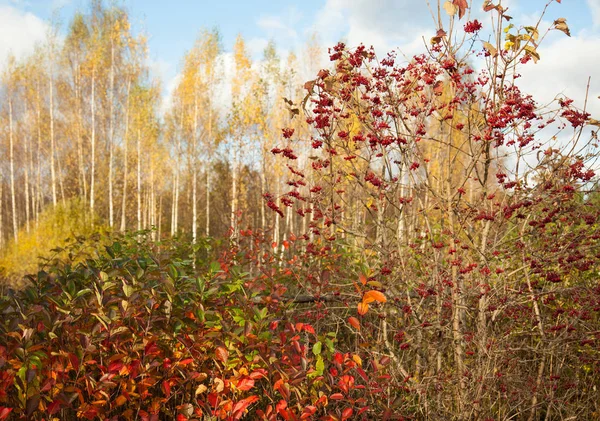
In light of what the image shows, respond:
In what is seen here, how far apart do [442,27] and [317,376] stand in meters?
2.46

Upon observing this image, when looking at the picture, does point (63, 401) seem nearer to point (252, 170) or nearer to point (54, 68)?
point (252, 170)

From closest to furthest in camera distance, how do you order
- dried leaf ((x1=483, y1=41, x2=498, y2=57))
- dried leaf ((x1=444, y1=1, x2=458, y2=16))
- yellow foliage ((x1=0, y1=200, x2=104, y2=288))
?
dried leaf ((x1=444, y1=1, x2=458, y2=16)), dried leaf ((x1=483, y1=41, x2=498, y2=57)), yellow foliage ((x1=0, y1=200, x2=104, y2=288))

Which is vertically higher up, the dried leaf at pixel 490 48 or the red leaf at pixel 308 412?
the dried leaf at pixel 490 48

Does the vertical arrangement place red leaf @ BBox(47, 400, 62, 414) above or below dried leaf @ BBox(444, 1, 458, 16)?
below

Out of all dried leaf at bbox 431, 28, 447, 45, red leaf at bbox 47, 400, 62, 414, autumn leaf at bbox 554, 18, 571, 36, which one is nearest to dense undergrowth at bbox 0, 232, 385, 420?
red leaf at bbox 47, 400, 62, 414

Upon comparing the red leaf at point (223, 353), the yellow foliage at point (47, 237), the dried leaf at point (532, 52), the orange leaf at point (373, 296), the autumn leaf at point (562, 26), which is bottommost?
the yellow foliage at point (47, 237)

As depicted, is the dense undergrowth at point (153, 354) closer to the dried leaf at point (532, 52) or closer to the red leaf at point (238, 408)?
the red leaf at point (238, 408)

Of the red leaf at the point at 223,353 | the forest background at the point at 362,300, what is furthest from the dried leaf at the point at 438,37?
the red leaf at the point at 223,353

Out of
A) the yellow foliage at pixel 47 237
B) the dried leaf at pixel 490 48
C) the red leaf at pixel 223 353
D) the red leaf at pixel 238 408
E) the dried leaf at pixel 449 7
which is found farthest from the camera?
the yellow foliage at pixel 47 237

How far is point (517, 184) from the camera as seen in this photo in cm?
346

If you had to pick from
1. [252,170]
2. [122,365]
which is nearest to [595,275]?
[122,365]

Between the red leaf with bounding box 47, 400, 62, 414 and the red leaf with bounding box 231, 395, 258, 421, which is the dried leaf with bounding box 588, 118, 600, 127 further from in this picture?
the red leaf with bounding box 47, 400, 62, 414

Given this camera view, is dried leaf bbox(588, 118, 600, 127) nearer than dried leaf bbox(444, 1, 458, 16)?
No

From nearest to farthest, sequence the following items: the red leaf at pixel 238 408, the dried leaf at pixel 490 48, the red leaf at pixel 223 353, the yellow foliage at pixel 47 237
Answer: the red leaf at pixel 238 408
the red leaf at pixel 223 353
the dried leaf at pixel 490 48
the yellow foliage at pixel 47 237
